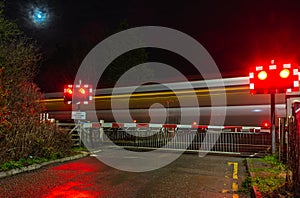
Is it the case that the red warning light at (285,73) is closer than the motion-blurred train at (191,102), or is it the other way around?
the red warning light at (285,73)

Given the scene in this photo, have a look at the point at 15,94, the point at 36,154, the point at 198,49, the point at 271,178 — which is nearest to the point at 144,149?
the point at 36,154

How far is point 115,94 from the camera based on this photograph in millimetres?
17906

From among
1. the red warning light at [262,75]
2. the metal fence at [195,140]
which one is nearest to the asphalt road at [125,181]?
the red warning light at [262,75]

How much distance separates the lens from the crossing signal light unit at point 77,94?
10.8 meters

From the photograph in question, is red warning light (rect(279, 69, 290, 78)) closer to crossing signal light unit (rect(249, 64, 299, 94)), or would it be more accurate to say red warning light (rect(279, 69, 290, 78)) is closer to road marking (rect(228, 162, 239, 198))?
crossing signal light unit (rect(249, 64, 299, 94))

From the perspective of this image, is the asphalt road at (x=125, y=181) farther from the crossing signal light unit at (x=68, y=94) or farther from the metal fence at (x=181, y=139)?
the crossing signal light unit at (x=68, y=94)

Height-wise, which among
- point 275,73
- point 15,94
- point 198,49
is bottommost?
point 15,94

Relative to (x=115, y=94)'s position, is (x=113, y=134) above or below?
below

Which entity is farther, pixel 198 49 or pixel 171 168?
pixel 198 49

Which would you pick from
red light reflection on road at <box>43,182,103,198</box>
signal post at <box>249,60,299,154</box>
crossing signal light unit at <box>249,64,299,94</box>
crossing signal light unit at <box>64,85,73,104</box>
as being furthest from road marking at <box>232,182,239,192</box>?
crossing signal light unit at <box>64,85,73,104</box>

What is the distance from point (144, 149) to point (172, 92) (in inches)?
195

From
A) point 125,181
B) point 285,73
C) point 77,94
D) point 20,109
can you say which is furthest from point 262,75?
point 20,109

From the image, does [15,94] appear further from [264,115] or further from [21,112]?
[264,115]

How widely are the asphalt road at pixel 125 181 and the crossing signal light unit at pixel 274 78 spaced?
2.30 m
